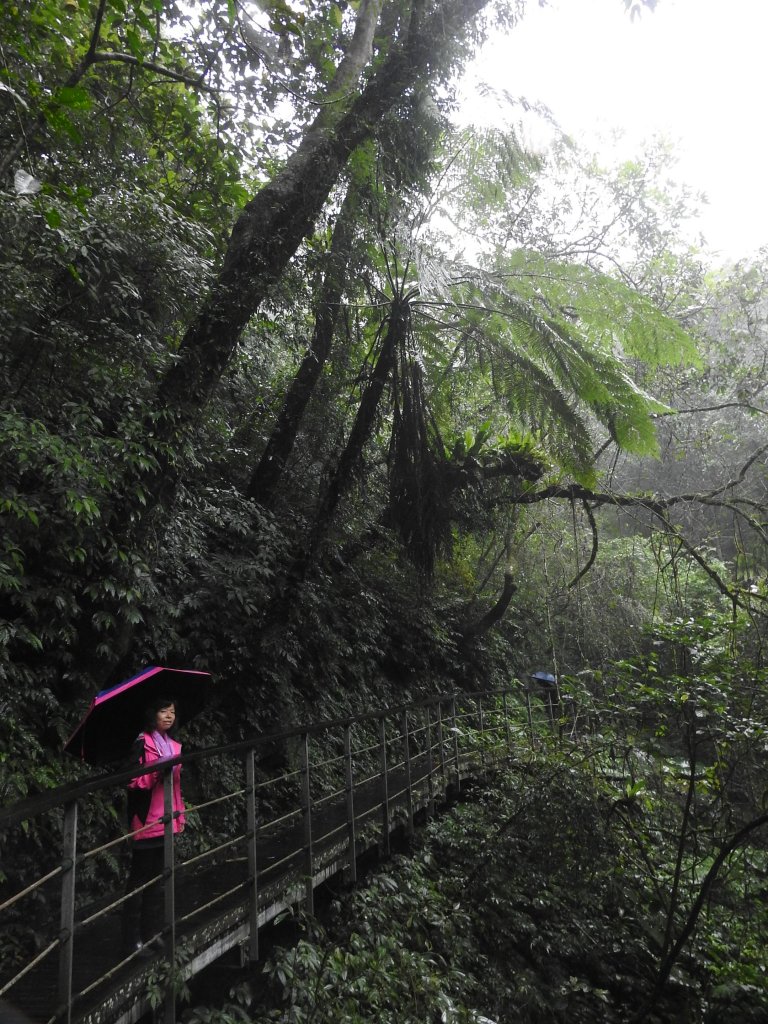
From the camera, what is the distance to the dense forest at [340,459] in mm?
4113

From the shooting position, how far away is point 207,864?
14.7ft

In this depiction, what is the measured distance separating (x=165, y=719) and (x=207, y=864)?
1846 mm

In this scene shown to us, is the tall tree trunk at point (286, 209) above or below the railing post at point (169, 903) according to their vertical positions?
above

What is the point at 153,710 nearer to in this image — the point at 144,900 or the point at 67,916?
the point at 144,900

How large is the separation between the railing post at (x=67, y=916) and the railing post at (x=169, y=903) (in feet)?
1.66

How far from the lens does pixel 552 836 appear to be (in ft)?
17.5

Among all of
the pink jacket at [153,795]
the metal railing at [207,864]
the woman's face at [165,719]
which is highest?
the woman's face at [165,719]

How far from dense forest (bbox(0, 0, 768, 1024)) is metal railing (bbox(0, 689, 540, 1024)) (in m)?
0.28

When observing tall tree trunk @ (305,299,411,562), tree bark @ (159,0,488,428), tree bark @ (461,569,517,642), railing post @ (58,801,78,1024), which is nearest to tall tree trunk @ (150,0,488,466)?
tree bark @ (159,0,488,428)

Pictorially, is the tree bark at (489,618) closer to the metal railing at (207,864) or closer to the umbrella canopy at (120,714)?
the metal railing at (207,864)

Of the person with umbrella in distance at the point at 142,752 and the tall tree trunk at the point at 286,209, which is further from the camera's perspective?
the tall tree trunk at the point at 286,209

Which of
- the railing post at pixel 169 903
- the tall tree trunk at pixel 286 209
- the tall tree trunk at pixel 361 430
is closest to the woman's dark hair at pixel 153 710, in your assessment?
the railing post at pixel 169 903

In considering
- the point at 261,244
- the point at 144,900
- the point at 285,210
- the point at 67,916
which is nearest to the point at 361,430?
the point at 261,244

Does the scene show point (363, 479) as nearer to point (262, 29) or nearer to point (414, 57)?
point (414, 57)
